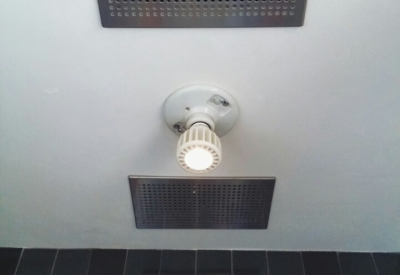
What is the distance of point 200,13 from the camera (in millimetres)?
867

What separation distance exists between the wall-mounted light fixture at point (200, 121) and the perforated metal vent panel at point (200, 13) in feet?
0.56

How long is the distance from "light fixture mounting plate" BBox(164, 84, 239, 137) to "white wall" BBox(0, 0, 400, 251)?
0.02 metres

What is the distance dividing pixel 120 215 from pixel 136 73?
0.56 m

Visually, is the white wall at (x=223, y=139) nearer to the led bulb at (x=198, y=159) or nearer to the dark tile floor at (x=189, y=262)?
the dark tile floor at (x=189, y=262)

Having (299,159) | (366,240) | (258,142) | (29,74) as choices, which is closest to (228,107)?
(258,142)

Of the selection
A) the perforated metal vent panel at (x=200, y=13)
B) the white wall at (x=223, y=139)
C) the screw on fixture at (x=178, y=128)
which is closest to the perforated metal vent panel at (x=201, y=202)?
the white wall at (x=223, y=139)

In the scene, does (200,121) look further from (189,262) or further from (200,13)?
(189,262)

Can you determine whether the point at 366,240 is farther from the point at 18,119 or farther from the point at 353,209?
the point at 18,119

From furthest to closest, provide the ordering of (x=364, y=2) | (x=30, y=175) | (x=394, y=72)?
(x=30, y=175)
(x=394, y=72)
(x=364, y=2)

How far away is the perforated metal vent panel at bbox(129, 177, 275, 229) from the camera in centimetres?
126

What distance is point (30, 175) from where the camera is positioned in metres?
1.25

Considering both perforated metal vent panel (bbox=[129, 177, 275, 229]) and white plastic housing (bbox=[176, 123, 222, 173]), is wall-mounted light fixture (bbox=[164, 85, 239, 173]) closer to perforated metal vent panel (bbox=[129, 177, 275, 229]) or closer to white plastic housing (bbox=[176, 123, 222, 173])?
white plastic housing (bbox=[176, 123, 222, 173])

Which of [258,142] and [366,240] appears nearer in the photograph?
[258,142]

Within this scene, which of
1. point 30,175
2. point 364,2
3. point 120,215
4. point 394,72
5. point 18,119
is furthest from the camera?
point 120,215
